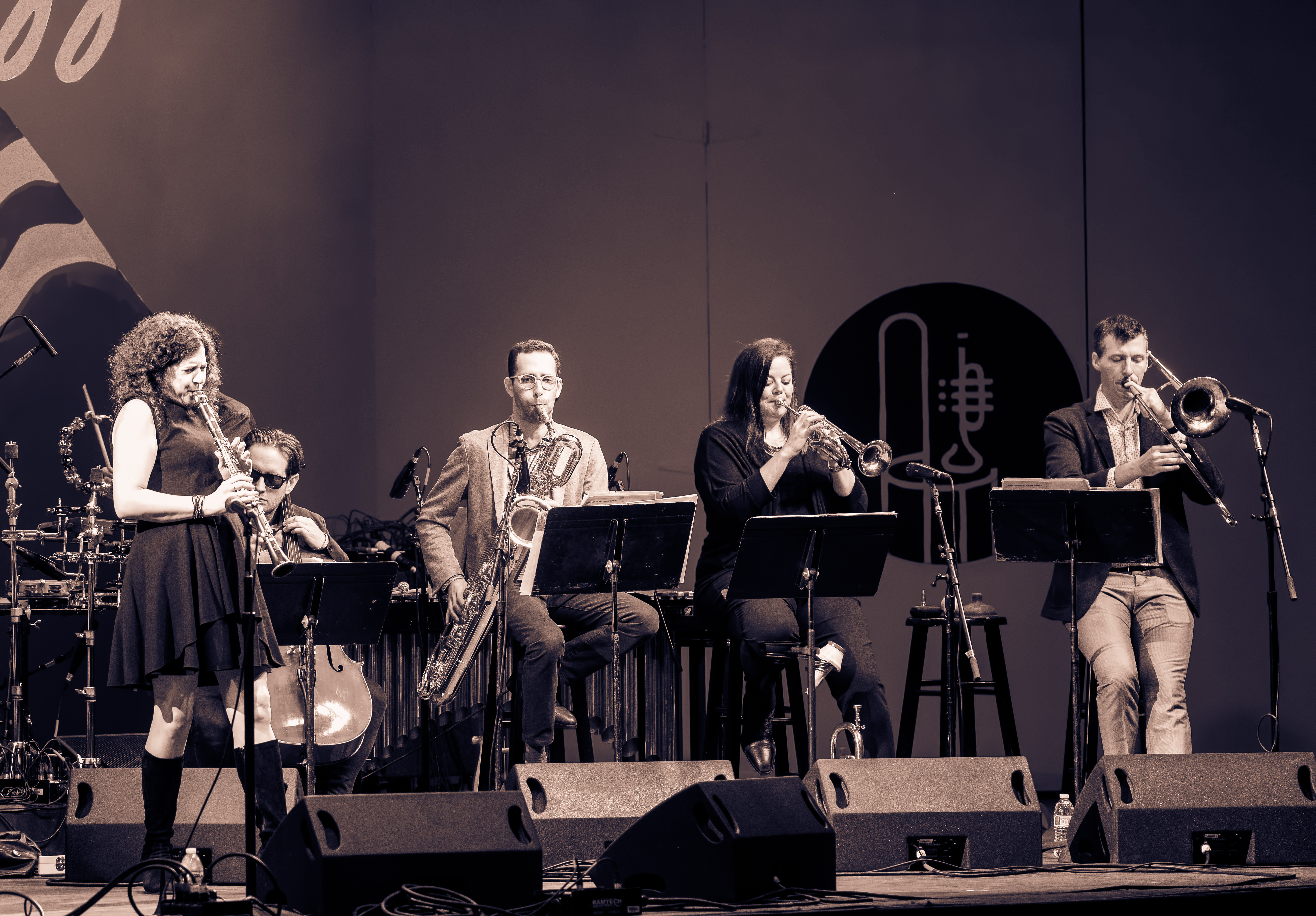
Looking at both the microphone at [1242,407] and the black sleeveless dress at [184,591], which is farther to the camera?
the microphone at [1242,407]

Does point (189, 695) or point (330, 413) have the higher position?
point (330, 413)

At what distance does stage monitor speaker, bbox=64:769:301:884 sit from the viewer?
3744mm

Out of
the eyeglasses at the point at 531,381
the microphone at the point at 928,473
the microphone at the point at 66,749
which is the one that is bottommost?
the microphone at the point at 66,749

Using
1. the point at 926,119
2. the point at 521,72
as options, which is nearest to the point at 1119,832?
the point at 926,119

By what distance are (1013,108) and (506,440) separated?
10.8 ft

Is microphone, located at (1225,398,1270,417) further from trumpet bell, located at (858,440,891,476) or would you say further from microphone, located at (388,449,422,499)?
microphone, located at (388,449,422,499)

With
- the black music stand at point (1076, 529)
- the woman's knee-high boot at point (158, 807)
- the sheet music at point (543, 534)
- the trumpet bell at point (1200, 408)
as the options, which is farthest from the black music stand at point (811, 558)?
the woman's knee-high boot at point (158, 807)

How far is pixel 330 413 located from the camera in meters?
6.81

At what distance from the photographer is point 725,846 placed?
9.91 feet

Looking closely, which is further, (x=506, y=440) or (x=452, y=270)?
(x=452, y=270)

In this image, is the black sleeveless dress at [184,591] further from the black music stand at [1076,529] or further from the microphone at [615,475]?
the black music stand at [1076,529]

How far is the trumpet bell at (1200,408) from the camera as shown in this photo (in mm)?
4805

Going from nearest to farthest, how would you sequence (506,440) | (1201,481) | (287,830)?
(287,830) < (1201,481) < (506,440)

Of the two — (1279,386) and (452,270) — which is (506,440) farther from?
(1279,386)
